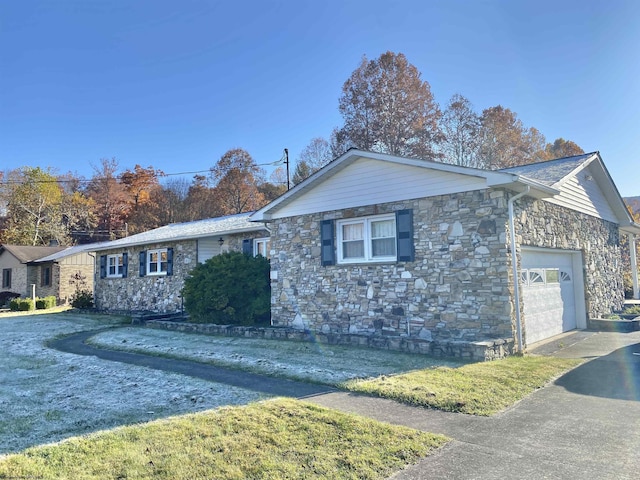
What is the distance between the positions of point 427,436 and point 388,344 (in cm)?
478

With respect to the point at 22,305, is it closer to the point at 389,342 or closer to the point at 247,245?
the point at 247,245

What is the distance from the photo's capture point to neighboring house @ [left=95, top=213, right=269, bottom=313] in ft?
53.8

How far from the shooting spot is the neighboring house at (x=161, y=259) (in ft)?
53.8

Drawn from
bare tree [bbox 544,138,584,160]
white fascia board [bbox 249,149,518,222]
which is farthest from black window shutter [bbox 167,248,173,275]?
bare tree [bbox 544,138,584,160]

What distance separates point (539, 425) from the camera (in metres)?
4.55

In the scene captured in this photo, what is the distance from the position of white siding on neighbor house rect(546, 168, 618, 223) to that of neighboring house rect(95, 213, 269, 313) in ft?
30.8

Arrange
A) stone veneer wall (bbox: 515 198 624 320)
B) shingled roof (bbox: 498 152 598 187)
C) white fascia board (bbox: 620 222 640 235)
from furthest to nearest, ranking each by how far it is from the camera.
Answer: white fascia board (bbox: 620 222 640 235), shingled roof (bbox: 498 152 598 187), stone veneer wall (bbox: 515 198 624 320)

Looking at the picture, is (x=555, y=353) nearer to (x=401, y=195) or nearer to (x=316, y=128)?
(x=401, y=195)

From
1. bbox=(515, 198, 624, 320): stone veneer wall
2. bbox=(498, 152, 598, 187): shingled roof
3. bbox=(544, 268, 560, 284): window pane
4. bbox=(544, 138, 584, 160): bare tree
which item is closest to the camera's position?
Answer: bbox=(515, 198, 624, 320): stone veneer wall

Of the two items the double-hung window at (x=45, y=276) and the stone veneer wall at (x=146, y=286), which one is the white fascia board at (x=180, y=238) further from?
the double-hung window at (x=45, y=276)

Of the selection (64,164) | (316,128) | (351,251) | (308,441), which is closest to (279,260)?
(351,251)

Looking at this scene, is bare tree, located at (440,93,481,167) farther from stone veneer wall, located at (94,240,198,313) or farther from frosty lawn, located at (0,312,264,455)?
frosty lawn, located at (0,312,264,455)

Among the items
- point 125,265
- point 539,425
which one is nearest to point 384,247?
point 539,425

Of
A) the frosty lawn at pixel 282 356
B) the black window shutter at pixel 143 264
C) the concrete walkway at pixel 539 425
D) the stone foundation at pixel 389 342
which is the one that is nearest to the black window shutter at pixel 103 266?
the black window shutter at pixel 143 264
